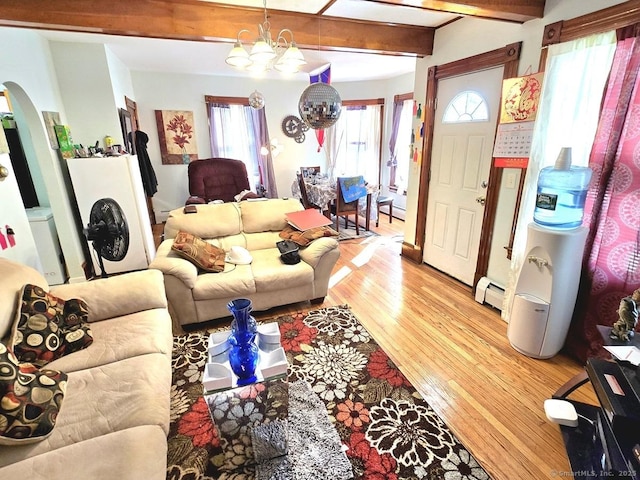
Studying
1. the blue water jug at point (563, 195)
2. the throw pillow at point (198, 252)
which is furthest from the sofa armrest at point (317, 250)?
the blue water jug at point (563, 195)

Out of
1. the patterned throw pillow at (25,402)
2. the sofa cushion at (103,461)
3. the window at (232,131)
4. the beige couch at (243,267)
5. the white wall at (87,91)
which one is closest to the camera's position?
the sofa cushion at (103,461)

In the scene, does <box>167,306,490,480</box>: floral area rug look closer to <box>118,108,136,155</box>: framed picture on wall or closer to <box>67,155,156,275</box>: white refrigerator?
<box>67,155,156,275</box>: white refrigerator

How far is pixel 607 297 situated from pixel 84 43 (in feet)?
16.2

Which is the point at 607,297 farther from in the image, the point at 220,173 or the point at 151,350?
the point at 220,173

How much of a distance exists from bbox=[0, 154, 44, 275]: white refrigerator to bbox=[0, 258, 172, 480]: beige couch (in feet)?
1.99

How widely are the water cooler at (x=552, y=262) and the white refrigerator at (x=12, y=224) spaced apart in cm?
342

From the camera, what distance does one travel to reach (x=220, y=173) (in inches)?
202

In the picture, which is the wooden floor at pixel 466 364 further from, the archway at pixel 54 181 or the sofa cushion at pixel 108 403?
the archway at pixel 54 181

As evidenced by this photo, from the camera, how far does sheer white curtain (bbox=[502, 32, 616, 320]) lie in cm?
189

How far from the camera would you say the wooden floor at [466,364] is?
1589 mm

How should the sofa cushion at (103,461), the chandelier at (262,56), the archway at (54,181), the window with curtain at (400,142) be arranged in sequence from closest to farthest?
1. the sofa cushion at (103,461)
2. the chandelier at (262,56)
3. the archway at (54,181)
4. the window with curtain at (400,142)

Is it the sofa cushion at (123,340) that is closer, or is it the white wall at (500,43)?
the sofa cushion at (123,340)

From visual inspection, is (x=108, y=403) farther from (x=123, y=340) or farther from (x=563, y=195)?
(x=563, y=195)

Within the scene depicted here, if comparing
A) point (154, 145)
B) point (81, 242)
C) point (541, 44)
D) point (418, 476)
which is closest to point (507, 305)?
point (418, 476)
